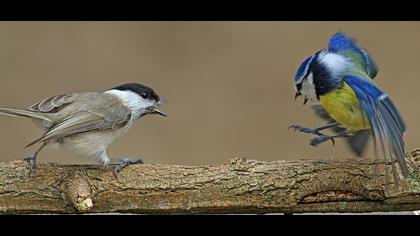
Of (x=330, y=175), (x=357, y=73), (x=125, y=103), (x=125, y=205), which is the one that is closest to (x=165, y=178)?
(x=125, y=205)

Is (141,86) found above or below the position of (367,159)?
above

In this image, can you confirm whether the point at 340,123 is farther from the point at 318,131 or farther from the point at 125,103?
the point at 125,103

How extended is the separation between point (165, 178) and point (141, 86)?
335 millimetres

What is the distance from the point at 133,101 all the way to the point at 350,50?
0.71m

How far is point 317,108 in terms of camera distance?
2.75 metres

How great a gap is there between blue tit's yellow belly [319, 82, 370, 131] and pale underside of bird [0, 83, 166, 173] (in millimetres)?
559

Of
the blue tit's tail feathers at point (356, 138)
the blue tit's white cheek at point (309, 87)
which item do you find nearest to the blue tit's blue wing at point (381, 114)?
the blue tit's white cheek at point (309, 87)

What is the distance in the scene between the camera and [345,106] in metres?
2.50

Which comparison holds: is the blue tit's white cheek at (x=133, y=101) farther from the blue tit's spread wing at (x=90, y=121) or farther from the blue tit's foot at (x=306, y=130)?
the blue tit's foot at (x=306, y=130)

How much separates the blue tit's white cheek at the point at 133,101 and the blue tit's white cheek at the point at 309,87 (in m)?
0.49

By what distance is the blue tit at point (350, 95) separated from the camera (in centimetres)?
240

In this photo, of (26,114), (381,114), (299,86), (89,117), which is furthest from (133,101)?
(381,114)

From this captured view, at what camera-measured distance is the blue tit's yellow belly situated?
2.48 m

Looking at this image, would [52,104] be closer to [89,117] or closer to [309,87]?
[89,117]
